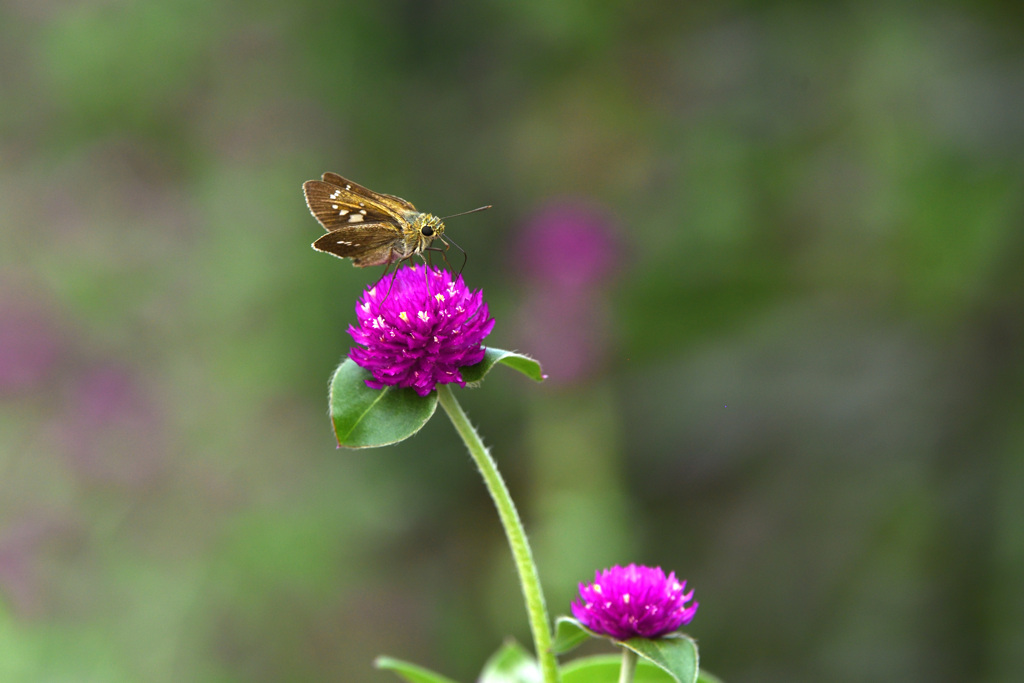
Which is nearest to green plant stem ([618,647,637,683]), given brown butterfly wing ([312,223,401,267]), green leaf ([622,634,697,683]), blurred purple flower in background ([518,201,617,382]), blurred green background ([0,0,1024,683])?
green leaf ([622,634,697,683])

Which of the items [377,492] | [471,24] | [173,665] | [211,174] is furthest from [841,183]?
[173,665]

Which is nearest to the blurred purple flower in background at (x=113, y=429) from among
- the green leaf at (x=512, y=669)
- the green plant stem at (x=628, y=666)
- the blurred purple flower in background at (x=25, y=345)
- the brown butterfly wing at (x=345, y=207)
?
the blurred purple flower in background at (x=25, y=345)

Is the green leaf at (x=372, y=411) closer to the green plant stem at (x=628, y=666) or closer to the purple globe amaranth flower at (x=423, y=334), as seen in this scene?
the purple globe amaranth flower at (x=423, y=334)

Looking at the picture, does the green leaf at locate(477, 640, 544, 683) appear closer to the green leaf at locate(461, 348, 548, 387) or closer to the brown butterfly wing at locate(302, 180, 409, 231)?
the green leaf at locate(461, 348, 548, 387)

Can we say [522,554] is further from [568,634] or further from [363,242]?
[363,242]

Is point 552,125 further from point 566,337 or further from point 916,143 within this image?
point 916,143
